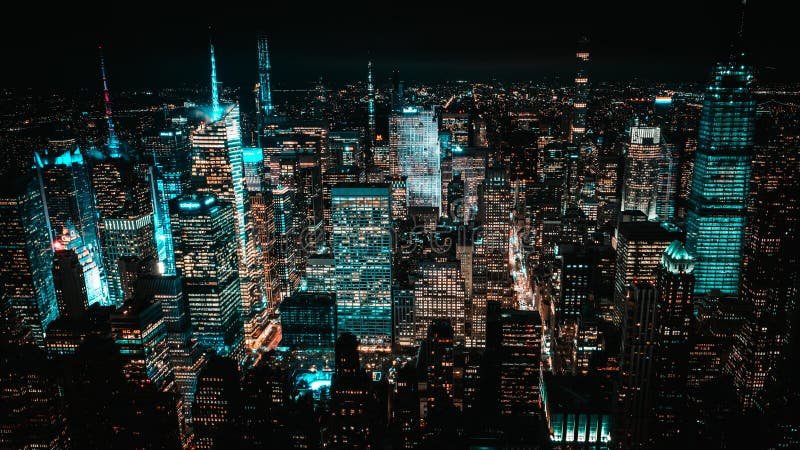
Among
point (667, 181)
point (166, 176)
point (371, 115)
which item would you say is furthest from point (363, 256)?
point (371, 115)

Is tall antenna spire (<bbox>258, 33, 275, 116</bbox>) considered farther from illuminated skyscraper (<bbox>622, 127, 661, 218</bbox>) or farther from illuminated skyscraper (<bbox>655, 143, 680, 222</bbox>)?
illuminated skyscraper (<bbox>655, 143, 680, 222</bbox>)

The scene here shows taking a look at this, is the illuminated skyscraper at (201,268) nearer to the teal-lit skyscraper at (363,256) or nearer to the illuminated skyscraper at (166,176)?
the teal-lit skyscraper at (363,256)

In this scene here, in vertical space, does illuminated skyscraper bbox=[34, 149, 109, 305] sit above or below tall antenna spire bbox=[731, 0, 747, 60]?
Answer: below

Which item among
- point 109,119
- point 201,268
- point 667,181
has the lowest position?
point 201,268

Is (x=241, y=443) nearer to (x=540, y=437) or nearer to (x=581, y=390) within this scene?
(x=540, y=437)

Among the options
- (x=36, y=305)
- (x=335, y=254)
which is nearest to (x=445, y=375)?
(x=335, y=254)

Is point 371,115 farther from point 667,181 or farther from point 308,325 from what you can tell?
point 308,325

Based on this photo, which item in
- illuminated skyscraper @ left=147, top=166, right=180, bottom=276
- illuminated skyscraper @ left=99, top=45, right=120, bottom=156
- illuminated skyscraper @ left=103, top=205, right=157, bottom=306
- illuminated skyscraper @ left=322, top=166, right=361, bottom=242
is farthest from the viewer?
illuminated skyscraper @ left=322, top=166, right=361, bottom=242

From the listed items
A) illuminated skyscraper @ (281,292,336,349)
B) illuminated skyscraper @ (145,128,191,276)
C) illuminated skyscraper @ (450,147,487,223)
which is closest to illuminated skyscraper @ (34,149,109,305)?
illuminated skyscraper @ (145,128,191,276)
